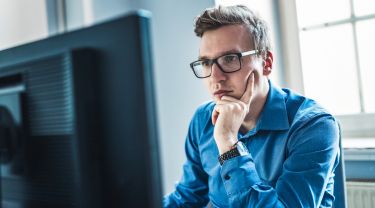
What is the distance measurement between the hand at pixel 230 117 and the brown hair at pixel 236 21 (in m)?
0.13

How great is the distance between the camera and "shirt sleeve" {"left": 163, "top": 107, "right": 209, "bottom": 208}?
131cm

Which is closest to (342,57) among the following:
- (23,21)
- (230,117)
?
(230,117)

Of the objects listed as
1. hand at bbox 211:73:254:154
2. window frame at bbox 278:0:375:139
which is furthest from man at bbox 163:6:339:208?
window frame at bbox 278:0:375:139

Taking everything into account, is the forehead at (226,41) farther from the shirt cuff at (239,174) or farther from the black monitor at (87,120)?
the black monitor at (87,120)

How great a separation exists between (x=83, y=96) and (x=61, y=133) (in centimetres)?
7

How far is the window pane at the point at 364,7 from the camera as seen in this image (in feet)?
6.27

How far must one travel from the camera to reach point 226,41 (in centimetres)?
120

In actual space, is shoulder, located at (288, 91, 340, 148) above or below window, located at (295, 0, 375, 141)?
below

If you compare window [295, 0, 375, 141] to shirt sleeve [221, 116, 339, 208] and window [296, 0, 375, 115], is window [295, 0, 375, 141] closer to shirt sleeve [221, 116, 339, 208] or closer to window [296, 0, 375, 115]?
window [296, 0, 375, 115]

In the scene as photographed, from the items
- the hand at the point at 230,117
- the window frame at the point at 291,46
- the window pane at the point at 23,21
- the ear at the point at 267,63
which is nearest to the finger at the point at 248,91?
the hand at the point at 230,117

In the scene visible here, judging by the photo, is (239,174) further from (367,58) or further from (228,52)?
(367,58)

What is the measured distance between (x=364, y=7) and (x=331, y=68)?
35cm

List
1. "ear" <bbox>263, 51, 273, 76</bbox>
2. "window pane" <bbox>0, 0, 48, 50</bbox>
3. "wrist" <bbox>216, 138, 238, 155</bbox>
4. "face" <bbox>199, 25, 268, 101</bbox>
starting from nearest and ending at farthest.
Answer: "wrist" <bbox>216, 138, 238, 155</bbox>, "face" <bbox>199, 25, 268, 101</bbox>, "ear" <bbox>263, 51, 273, 76</bbox>, "window pane" <bbox>0, 0, 48, 50</bbox>

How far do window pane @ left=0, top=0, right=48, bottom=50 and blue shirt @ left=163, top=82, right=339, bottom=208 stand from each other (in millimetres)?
749
